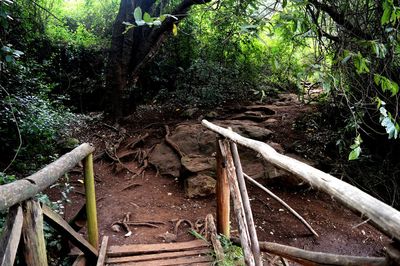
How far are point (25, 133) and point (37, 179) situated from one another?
146 inches

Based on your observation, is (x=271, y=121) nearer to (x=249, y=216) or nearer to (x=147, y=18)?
(x=249, y=216)

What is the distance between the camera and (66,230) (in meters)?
2.29

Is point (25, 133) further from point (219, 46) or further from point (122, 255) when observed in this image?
point (219, 46)

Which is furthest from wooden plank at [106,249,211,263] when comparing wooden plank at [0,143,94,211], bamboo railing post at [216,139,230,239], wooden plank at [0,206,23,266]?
wooden plank at [0,206,23,266]

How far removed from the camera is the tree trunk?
8227mm

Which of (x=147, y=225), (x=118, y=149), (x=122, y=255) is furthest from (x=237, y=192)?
(x=118, y=149)

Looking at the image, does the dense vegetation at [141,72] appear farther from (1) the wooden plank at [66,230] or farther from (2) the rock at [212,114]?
(1) the wooden plank at [66,230]

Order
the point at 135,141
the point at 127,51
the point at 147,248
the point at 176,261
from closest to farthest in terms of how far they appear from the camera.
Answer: the point at 176,261 < the point at 147,248 < the point at 135,141 < the point at 127,51

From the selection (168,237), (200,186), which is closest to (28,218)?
(168,237)

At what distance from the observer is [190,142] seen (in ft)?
20.8

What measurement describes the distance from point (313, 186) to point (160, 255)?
2.15m

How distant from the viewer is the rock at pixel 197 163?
534 cm

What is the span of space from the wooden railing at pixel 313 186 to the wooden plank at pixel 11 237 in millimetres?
1339

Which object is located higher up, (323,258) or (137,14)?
(137,14)
